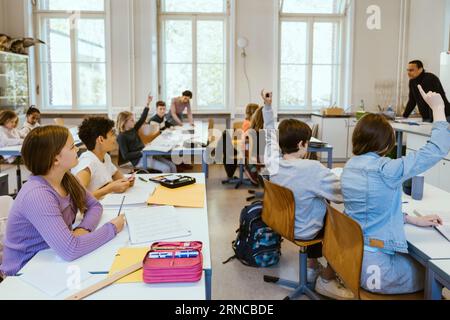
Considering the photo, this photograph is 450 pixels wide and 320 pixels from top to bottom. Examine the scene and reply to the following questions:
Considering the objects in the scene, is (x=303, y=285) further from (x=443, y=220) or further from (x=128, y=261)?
(x=128, y=261)

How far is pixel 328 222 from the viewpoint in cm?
230

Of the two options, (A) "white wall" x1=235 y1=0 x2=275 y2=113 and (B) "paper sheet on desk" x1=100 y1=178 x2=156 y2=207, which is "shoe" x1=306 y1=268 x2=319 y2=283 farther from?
(A) "white wall" x1=235 y1=0 x2=275 y2=113

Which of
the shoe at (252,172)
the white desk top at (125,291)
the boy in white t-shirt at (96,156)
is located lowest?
the shoe at (252,172)

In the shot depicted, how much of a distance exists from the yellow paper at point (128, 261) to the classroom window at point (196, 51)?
7192 mm

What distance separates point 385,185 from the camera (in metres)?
2.10

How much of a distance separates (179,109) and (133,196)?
216 inches

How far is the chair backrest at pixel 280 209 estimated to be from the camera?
272 cm

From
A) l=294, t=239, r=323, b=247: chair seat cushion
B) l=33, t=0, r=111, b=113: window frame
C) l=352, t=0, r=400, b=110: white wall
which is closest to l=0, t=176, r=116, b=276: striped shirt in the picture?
l=294, t=239, r=323, b=247: chair seat cushion

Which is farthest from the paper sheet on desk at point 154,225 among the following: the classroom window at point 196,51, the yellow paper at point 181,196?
the classroom window at point 196,51

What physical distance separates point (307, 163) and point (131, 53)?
6.23 metres

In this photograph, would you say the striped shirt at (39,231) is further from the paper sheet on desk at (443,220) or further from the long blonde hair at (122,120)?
the long blonde hair at (122,120)

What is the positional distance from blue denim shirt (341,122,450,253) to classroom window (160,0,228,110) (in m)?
6.78

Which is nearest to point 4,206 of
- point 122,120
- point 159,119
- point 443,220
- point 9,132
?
point 443,220

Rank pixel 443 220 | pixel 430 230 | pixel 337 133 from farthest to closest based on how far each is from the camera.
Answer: pixel 337 133
pixel 443 220
pixel 430 230
